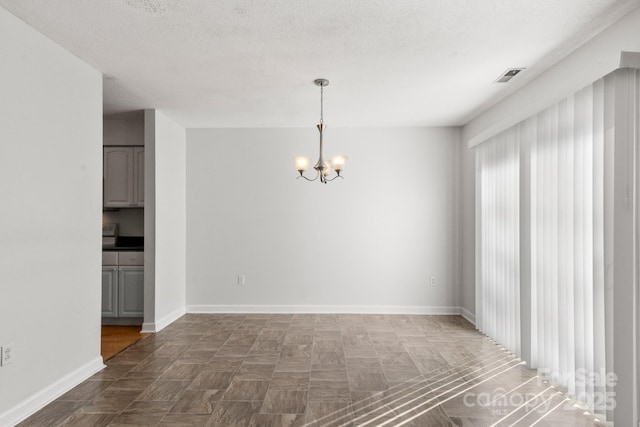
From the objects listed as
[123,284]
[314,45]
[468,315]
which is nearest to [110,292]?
[123,284]

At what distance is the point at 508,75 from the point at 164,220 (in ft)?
13.4

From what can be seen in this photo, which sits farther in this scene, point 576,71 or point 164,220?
point 164,220

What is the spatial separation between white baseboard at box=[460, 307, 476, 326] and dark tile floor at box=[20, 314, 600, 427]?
0.46m

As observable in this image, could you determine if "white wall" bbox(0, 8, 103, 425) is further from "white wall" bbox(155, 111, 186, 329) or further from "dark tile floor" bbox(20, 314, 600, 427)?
"white wall" bbox(155, 111, 186, 329)

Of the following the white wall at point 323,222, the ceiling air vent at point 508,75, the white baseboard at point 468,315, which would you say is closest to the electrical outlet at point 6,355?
the white wall at point 323,222

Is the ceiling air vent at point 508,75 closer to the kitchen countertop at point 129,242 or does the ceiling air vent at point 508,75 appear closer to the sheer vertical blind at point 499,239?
the sheer vertical blind at point 499,239

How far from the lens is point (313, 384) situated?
312 cm

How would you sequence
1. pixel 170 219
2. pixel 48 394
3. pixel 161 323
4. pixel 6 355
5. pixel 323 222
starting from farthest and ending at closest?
pixel 323 222 → pixel 170 219 → pixel 161 323 → pixel 48 394 → pixel 6 355

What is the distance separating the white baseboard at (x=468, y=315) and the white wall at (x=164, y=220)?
385 cm

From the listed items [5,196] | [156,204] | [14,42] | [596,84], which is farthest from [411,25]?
[156,204]

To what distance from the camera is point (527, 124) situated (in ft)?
11.6

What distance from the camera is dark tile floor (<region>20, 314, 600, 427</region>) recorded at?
8.52 feet

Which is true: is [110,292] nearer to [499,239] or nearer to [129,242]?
[129,242]

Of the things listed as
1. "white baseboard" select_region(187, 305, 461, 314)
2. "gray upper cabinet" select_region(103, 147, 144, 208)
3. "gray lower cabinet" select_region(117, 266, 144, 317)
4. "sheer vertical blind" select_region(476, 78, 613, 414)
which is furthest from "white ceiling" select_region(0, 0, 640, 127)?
"white baseboard" select_region(187, 305, 461, 314)
